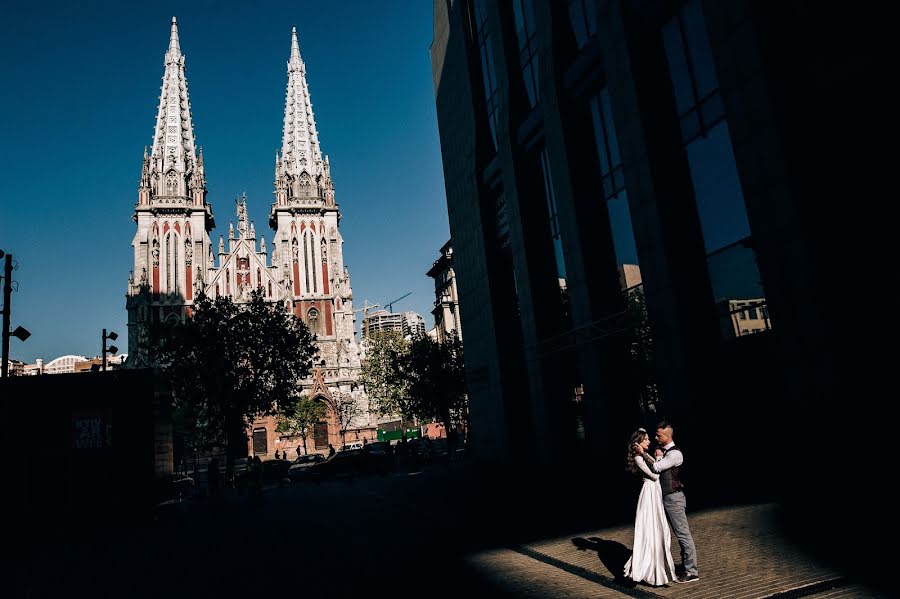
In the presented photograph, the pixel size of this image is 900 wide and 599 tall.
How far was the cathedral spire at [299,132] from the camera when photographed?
Result: 258 ft

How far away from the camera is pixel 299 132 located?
263 ft

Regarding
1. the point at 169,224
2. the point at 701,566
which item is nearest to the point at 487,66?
the point at 701,566

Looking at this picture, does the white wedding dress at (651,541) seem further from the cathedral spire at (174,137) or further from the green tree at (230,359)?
the cathedral spire at (174,137)

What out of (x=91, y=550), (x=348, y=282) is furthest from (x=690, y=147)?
(x=348, y=282)

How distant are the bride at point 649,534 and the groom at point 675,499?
4.0 inches

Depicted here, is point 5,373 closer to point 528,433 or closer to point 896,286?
point 528,433

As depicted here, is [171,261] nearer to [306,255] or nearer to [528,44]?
[306,255]

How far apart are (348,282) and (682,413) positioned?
64.7 meters

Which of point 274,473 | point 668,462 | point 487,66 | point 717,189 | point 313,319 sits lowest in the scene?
point 274,473

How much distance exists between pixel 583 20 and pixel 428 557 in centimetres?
1652

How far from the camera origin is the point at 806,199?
1115cm

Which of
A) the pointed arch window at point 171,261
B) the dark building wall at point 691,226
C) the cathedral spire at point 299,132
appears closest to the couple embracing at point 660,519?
the dark building wall at point 691,226

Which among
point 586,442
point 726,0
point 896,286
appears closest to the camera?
point 896,286

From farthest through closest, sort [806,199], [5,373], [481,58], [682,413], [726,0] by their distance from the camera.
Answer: [481,58] < [5,373] < [682,413] < [726,0] < [806,199]
